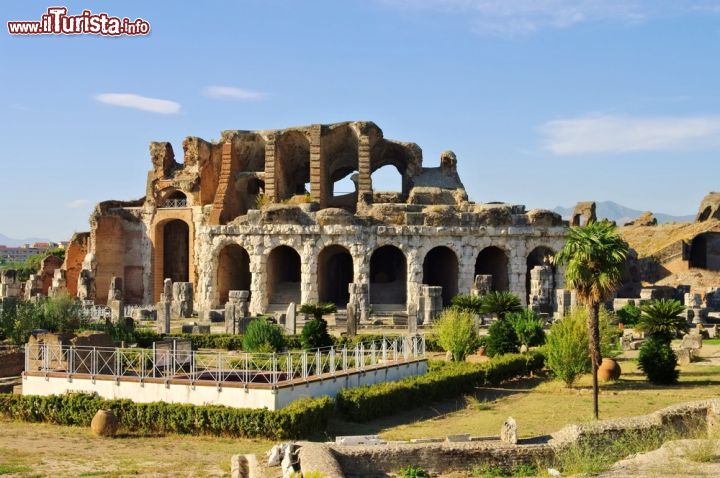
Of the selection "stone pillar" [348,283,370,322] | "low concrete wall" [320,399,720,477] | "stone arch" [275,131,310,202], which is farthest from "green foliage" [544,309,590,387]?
"stone arch" [275,131,310,202]

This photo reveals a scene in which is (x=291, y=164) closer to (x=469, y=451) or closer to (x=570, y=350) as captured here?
(x=570, y=350)

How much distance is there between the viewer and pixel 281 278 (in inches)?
1911

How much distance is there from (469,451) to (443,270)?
113 ft

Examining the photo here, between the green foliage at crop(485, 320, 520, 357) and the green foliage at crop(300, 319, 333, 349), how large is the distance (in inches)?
211

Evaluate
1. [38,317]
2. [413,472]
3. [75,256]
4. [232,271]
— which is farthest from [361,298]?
[413,472]

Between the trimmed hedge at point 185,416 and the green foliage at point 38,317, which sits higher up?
the green foliage at point 38,317

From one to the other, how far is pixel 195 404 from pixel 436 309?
19811 millimetres

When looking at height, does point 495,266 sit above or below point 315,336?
above

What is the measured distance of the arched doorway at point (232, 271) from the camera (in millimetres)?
45438

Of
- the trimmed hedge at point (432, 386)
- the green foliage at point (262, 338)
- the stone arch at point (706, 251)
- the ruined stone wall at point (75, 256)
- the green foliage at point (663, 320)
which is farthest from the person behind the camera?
the stone arch at point (706, 251)

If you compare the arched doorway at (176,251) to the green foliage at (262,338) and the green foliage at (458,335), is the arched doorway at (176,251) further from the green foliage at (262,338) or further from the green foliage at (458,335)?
the green foliage at (458,335)

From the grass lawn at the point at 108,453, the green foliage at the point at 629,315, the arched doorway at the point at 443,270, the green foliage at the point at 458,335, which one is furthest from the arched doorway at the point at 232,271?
the grass lawn at the point at 108,453

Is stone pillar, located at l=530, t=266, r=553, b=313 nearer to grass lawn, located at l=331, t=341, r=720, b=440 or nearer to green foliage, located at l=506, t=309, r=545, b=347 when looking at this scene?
green foliage, located at l=506, t=309, r=545, b=347

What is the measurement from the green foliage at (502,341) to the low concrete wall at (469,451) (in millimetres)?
11932
